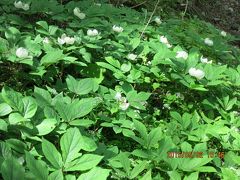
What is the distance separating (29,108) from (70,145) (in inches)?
13.5

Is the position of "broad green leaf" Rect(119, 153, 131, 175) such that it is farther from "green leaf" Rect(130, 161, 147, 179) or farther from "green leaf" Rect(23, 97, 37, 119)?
"green leaf" Rect(23, 97, 37, 119)

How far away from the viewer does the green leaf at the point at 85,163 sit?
156 cm

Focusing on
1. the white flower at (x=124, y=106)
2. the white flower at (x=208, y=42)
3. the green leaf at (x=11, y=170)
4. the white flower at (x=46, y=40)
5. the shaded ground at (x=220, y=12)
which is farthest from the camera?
the shaded ground at (x=220, y=12)

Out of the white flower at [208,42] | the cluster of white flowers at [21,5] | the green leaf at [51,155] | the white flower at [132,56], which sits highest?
the cluster of white flowers at [21,5]

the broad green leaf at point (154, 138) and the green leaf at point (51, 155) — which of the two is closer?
the green leaf at point (51, 155)

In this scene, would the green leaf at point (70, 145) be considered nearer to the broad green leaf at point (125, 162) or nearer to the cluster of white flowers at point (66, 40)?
the broad green leaf at point (125, 162)

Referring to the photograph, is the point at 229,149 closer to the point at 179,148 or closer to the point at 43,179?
the point at 179,148

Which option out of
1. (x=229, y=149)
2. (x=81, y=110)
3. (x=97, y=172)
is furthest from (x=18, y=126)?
(x=229, y=149)

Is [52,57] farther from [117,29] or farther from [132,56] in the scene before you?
[117,29]

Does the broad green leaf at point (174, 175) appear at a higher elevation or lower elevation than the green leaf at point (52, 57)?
lower

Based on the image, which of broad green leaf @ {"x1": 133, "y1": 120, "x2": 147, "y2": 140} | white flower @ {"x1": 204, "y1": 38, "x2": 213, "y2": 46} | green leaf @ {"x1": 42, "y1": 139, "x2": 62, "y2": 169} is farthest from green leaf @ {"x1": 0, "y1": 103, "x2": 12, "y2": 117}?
white flower @ {"x1": 204, "y1": 38, "x2": 213, "y2": 46}

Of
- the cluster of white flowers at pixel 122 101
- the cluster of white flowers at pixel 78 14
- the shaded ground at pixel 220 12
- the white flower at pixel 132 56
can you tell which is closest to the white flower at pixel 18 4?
the cluster of white flowers at pixel 78 14

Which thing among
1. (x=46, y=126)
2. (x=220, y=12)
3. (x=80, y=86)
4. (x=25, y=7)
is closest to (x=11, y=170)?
→ (x=46, y=126)

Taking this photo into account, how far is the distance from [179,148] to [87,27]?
1363mm
